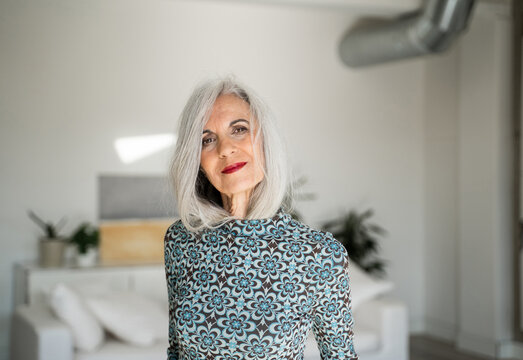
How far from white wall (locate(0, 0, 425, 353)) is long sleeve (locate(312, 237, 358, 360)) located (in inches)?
182

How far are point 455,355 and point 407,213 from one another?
5.44 feet

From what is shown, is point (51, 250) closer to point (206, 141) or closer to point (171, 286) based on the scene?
point (171, 286)

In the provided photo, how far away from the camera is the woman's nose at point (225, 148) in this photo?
139 cm

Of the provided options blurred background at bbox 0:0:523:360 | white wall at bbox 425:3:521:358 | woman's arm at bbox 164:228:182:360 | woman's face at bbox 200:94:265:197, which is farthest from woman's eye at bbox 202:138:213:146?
white wall at bbox 425:3:521:358

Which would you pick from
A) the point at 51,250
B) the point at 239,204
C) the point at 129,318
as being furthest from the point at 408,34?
the point at 239,204

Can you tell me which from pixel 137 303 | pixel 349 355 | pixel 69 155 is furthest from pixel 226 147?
pixel 69 155

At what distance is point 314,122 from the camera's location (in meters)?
6.87

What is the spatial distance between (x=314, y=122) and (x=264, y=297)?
560 cm

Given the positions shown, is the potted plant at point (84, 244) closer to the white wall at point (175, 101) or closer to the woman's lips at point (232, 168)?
the white wall at point (175, 101)

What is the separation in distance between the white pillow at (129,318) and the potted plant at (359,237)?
105 inches

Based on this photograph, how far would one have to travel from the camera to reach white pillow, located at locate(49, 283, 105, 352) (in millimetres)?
3746

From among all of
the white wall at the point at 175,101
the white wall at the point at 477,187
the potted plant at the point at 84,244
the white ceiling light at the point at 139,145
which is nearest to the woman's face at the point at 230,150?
the potted plant at the point at 84,244

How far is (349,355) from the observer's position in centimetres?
136

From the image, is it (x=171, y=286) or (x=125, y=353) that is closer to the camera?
(x=171, y=286)
